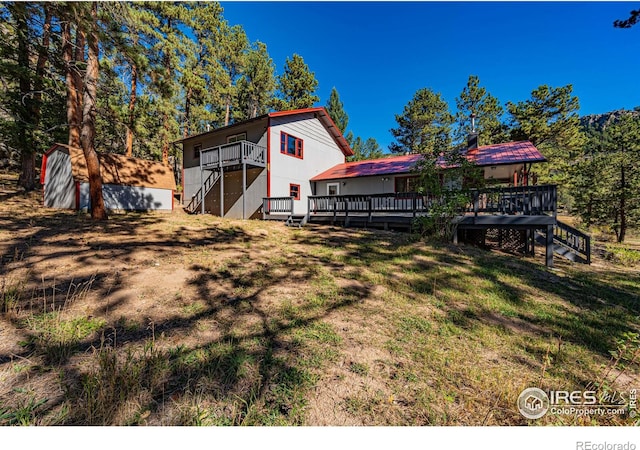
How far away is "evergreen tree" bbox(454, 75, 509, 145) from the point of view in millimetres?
26141

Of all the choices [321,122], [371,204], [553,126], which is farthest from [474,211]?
[553,126]

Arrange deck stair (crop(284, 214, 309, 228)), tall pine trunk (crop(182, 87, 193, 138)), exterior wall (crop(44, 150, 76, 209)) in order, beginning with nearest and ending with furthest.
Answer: exterior wall (crop(44, 150, 76, 209)) < deck stair (crop(284, 214, 309, 228)) < tall pine trunk (crop(182, 87, 193, 138))

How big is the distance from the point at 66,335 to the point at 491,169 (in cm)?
1650

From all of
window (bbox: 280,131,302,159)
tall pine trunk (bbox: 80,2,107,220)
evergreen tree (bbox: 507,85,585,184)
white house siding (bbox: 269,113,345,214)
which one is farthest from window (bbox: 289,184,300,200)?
evergreen tree (bbox: 507,85,585,184)

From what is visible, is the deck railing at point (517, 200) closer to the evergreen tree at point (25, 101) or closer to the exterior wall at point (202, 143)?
the exterior wall at point (202, 143)

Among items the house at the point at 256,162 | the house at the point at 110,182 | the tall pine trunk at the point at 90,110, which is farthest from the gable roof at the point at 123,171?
the tall pine trunk at the point at 90,110

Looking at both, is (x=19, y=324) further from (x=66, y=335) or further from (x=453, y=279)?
(x=453, y=279)

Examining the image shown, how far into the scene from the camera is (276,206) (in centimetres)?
1448

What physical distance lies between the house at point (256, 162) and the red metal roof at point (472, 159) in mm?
1751

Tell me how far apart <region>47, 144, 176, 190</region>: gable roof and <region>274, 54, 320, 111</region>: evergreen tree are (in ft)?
62.6

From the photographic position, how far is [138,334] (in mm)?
2975

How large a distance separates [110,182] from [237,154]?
260 inches

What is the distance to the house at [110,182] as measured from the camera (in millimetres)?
11984

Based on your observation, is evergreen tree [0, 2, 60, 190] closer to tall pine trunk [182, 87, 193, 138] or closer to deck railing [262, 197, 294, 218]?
deck railing [262, 197, 294, 218]
